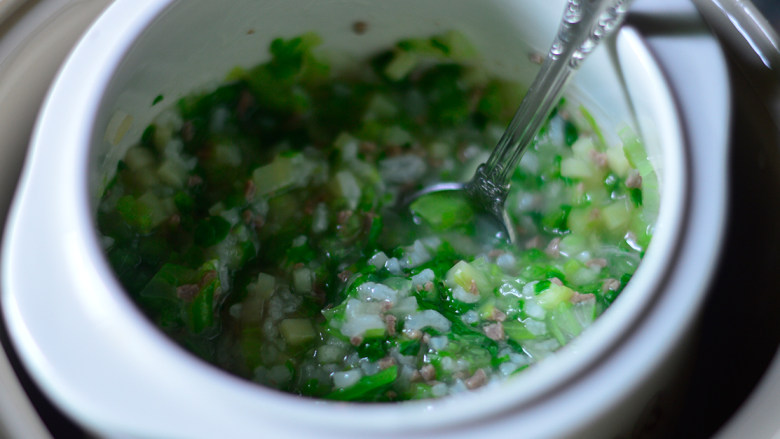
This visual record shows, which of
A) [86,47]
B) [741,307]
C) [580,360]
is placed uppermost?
[86,47]

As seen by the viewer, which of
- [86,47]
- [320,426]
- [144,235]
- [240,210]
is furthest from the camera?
[240,210]

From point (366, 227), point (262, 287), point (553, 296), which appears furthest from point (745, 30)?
point (262, 287)

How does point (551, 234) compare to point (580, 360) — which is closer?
point (580, 360)

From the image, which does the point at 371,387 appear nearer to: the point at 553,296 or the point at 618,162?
the point at 553,296

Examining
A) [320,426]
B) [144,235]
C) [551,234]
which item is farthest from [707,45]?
[144,235]

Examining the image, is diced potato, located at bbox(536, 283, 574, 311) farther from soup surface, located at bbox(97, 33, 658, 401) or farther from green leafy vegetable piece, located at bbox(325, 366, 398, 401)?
green leafy vegetable piece, located at bbox(325, 366, 398, 401)

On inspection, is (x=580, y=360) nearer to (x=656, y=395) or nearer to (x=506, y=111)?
(x=656, y=395)
